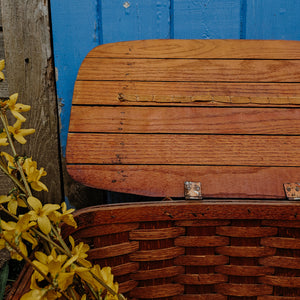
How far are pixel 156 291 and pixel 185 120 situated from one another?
21.0 inches

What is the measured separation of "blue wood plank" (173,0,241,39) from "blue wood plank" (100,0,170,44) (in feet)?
0.17

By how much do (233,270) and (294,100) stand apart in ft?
1.94

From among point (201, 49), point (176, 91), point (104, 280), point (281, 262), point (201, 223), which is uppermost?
point (201, 49)

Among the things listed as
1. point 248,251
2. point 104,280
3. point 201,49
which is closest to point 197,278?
point 248,251

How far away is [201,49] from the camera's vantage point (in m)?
1.03

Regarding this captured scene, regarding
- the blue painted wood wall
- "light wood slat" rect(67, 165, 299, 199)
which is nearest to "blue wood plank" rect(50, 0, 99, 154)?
the blue painted wood wall

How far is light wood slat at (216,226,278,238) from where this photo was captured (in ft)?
2.48

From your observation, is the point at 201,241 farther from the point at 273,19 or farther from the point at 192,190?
the point at 273,19

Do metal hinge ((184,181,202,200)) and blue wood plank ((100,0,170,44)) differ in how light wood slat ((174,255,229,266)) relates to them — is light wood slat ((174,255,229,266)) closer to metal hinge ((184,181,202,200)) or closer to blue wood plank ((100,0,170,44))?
metal hinge ((184,181,202,200))

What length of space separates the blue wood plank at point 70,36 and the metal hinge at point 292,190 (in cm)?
89

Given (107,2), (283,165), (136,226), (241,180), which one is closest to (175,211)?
(136,226)

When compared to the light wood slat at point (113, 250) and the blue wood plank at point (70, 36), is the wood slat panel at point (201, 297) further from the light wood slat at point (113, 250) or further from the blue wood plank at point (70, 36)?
the blue wood plank at point (70, 36)

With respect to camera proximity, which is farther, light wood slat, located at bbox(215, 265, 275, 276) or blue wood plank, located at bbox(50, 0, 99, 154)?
blue wood plank, located at bbox(50, 0, 99, 154)

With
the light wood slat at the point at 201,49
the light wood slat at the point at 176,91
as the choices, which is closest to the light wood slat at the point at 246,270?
the light wood slat at the point at 176,91
